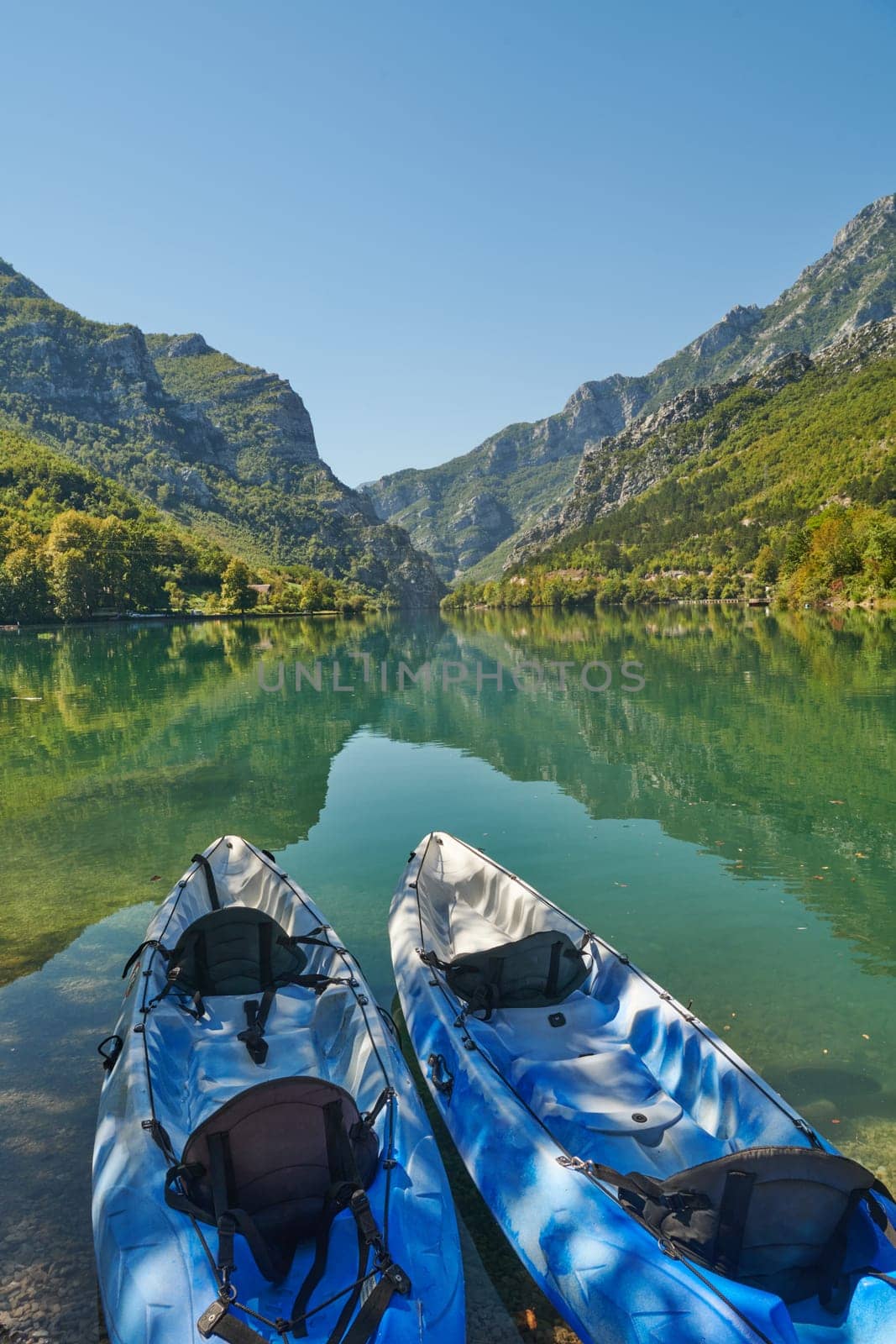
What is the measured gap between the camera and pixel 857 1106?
6250 mm

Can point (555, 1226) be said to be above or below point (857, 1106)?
above

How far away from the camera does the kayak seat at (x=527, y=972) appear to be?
6453 millimetres

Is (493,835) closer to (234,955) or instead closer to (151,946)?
(234,955)

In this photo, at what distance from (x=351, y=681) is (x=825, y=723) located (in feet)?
77.6

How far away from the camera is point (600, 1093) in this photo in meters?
Result: 5.33

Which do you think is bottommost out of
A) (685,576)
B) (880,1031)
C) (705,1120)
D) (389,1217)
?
(880,1031)

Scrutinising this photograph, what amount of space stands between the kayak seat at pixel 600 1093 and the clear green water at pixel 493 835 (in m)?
1.89

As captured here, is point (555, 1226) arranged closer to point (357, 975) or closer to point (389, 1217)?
point (389, 1217)

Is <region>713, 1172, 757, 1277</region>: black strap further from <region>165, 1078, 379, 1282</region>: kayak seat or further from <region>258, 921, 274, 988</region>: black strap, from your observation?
<region>258, 921, 274, 988</region>: black strap

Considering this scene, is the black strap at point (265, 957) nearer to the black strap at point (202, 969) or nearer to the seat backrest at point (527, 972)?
the black strap at point (202, 969)

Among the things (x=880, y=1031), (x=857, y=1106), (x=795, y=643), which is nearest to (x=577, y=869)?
(x=880, y=1031)

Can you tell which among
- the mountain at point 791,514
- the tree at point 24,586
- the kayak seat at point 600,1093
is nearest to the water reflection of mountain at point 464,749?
the kayak seat at point 600,1093

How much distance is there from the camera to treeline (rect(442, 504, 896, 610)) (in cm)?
7600

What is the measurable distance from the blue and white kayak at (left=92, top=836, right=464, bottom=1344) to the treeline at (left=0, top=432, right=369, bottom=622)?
9874 centimetres
